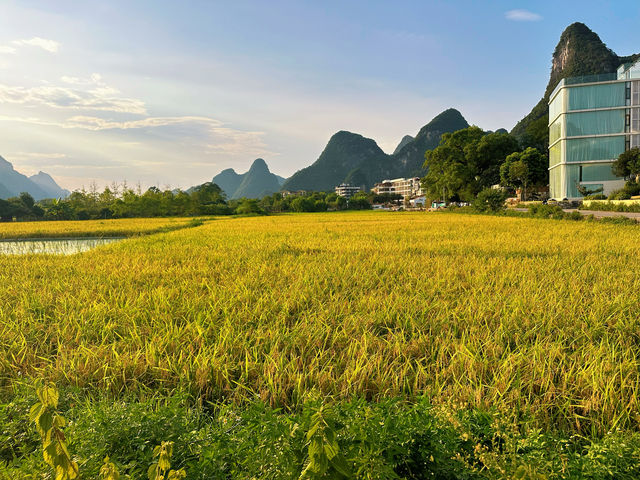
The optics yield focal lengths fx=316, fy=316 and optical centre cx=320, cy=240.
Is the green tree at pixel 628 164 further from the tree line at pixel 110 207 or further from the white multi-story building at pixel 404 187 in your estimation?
the white multi-story building at pixel 404 187

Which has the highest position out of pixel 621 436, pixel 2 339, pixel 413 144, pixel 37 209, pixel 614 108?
pixel 413 144

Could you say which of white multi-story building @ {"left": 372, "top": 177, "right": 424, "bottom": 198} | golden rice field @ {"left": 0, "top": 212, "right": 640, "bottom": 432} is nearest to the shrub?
golden rice field @ {"left": 0, "top": 212, "right": 640, "bottom": 432}

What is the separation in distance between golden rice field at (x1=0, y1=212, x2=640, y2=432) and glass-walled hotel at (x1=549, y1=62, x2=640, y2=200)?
40.0m

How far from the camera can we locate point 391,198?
9481 centimetres

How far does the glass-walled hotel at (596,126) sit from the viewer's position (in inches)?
1374

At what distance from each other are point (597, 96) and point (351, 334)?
48.4 m

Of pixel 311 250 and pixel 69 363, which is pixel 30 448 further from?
pixel 311 250

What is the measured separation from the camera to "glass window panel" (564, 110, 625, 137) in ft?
116

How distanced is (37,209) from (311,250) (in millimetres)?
49204

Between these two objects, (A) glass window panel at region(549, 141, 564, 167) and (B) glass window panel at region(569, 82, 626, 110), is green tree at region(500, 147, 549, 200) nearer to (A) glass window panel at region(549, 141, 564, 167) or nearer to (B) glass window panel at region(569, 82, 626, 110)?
(A) glass window panel at region(549, 141, 564, 167)

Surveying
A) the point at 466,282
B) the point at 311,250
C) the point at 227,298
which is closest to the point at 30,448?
the point at 227,298

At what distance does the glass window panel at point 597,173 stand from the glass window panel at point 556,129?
4.94 metres

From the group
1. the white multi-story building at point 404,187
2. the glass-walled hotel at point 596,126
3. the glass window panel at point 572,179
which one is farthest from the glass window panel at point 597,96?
the white multi-story building at point 404,187

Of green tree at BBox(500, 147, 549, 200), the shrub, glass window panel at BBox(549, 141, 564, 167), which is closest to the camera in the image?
the shrub
